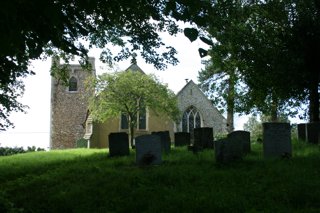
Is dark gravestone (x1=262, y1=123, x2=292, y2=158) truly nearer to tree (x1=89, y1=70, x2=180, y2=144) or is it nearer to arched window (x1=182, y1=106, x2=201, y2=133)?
tree (x1=89, y1=70, x2=180, y2=144)

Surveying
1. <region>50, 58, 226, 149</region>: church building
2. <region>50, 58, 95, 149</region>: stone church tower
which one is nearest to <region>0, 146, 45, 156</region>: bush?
<region>50, 58, 226, 149</region>: church building

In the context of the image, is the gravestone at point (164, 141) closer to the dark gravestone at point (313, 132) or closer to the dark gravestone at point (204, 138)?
the dark gravestone at point (204, 138)

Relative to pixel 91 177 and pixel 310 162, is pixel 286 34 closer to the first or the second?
pixel 310 162

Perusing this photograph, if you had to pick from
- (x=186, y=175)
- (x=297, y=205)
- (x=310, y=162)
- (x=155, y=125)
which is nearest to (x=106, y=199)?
(x=186, y=175)

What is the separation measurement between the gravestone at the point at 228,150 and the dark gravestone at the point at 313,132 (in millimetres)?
6201

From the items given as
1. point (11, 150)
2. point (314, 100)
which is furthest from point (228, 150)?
point (11, 150)

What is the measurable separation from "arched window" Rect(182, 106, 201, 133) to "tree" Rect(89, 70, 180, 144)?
10.4m

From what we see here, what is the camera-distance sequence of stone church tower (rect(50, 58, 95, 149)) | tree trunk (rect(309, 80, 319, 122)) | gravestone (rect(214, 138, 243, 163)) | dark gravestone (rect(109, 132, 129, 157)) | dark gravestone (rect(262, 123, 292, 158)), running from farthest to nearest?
stone church tower (rect(50, 58, 95, 149)) → tree trunk (rect(309, 80, 319, 122)) → dark gravestone (rect(109, 132, 129, 157)) → dark gravestone (rect(262, 123, 292, 158)) → gravestone (rect(214, 138, 243, 163))

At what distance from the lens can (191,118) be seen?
1682 inches

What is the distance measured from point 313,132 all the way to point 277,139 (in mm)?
4739

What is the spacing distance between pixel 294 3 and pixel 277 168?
11.5 m

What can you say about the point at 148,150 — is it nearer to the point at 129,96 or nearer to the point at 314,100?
the point at 314,100

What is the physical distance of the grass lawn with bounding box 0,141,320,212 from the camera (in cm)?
741

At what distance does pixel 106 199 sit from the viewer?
26.8ft
